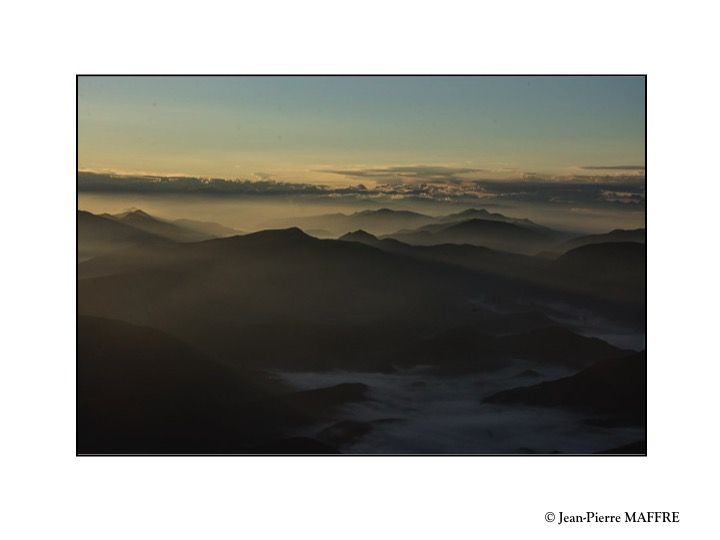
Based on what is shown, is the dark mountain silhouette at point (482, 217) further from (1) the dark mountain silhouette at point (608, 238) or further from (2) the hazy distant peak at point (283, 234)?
(2) the hazy distant peak at point (283, 234)

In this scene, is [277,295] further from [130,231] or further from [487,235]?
[487,235]

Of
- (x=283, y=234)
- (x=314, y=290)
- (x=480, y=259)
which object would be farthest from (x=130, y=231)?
(x=480, y=259)

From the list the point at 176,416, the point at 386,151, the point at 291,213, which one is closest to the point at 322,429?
the point at 176,416

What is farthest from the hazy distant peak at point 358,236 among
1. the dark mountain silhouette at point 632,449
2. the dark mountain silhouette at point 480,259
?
the dark mountain silhouette at point 632,449

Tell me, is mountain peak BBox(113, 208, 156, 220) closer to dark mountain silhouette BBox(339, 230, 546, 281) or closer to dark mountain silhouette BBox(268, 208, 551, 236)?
dark mountain silhouette BBox(268, 208, 551, 236)

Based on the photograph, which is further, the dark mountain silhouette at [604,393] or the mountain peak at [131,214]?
the mountain peak at [131,214]
